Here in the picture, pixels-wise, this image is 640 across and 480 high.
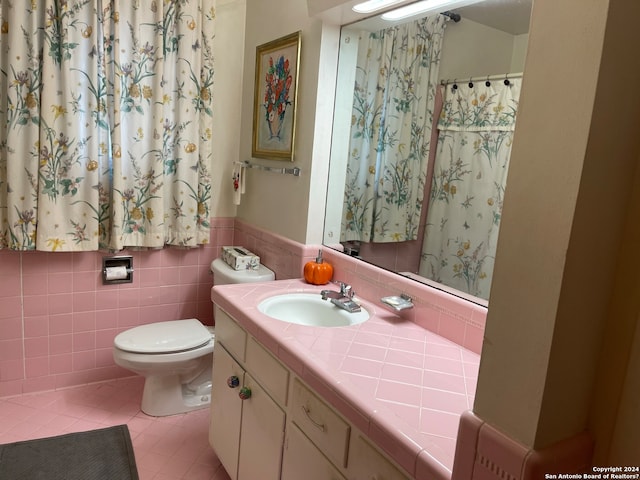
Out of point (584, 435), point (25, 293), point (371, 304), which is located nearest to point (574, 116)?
point (584, 435)

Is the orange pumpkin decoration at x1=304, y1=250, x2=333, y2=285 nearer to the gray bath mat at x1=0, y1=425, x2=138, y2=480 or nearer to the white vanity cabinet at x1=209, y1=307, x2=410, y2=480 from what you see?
the white vanity cabinet at x1=209, y1=307, x2=410, y2=480

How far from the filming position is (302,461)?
129cm

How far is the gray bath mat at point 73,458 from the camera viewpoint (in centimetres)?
187

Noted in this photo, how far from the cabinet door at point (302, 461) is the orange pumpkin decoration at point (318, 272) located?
29.7 inches

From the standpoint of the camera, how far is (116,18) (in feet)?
7.30

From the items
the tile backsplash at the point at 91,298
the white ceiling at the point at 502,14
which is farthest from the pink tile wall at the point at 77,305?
the white ceiling at the point at 502,14

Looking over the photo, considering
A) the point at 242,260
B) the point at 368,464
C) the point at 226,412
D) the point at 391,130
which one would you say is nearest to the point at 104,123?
the point at 242,260

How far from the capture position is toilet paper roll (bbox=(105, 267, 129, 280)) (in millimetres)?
2473

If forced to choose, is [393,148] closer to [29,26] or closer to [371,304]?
[371,304]

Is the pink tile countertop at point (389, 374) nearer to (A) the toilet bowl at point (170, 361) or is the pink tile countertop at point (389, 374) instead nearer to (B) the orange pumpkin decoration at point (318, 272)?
(B) the orange pumpkin decoration at point (318, 272)

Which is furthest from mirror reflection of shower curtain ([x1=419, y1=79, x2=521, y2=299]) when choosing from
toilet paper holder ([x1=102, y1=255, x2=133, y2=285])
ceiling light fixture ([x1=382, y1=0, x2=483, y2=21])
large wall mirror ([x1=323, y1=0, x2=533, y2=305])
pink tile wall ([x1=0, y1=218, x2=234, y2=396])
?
toilet paper holder ([x1=102, y1=255, x2=133, y2=285])

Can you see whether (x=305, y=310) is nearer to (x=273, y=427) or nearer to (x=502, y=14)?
(x=273, y=427)

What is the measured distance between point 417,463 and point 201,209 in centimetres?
202

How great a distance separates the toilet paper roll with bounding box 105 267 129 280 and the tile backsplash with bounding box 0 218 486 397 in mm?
54
